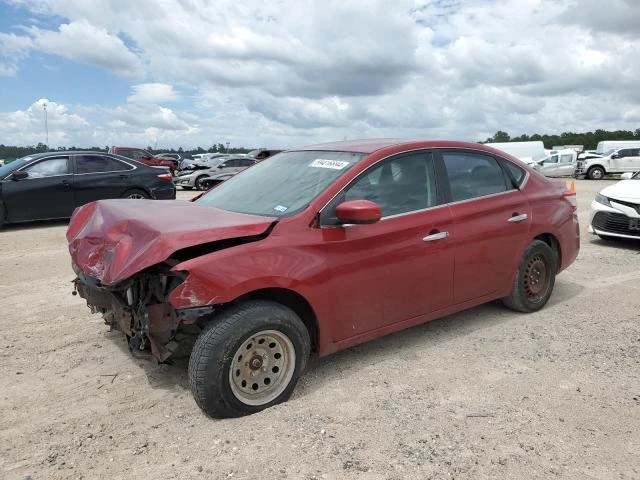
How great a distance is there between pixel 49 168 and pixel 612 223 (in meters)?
10.4

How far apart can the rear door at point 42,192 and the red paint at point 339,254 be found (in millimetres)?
7496

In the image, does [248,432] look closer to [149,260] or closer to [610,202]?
[149,260]

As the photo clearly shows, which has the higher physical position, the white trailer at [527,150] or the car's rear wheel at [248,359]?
the white trailer at [527,150]

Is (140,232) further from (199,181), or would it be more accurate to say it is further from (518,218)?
(199,181)

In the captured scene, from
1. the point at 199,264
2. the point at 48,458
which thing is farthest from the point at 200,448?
the point at 199,264

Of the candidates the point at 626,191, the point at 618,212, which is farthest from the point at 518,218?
the point at 626,191

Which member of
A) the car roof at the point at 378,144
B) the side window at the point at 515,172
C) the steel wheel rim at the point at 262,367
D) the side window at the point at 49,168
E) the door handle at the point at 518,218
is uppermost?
the side window at the point at 49,168

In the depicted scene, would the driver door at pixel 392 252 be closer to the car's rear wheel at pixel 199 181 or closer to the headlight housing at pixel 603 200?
the headlight housing at pixel 603 200

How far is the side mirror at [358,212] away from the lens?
323cm

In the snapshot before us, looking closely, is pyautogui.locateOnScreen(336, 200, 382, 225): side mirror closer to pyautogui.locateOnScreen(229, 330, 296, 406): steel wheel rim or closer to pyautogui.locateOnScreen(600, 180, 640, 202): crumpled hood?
pyautogui.locateOnScreen(229, 330, 296, 406): steel wheel rim

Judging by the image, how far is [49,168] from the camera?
10750 mm

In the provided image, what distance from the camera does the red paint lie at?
9.80ft

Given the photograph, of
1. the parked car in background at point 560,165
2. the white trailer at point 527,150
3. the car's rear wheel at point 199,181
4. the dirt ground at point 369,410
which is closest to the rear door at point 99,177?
the dirt ground at point 369,410

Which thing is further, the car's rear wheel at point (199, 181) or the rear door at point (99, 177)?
the car's rear wheel at point (199, 181)
